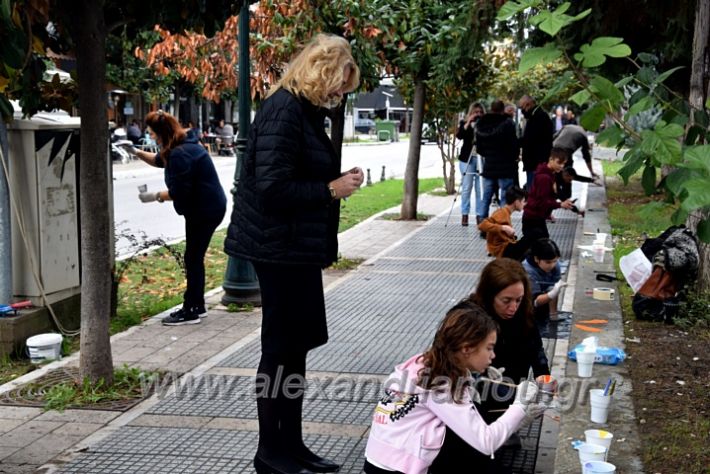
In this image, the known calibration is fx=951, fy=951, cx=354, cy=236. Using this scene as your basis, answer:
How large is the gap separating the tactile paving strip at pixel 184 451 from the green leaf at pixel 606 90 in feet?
7.42

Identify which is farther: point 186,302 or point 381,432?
point 186,302

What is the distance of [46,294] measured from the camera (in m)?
7.46

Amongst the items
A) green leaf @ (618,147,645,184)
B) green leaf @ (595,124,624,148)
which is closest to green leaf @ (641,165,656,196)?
green leaf @ (618,147,645,184)

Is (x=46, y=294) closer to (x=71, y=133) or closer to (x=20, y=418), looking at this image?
(x=71, y=133)

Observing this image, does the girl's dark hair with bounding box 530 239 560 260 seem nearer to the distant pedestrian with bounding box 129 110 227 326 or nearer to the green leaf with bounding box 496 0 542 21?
the distant pedestrian with bounding box 129 110 227 326

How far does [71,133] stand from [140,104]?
40.6 m

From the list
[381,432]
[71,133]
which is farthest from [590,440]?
[71,133]

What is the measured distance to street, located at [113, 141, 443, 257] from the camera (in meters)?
15.7

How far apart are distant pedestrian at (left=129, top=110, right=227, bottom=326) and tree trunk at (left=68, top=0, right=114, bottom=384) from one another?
6.10 ft

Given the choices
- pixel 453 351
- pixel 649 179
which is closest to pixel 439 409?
pixel 453 351

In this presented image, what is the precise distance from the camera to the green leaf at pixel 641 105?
4.26 metres

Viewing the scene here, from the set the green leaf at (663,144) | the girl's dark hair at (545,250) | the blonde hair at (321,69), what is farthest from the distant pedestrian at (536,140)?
the green leaf at (663,144)

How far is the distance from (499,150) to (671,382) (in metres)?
7.97

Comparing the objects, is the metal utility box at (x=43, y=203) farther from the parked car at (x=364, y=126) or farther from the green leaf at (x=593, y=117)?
the parked car at (x=364, y=126)
